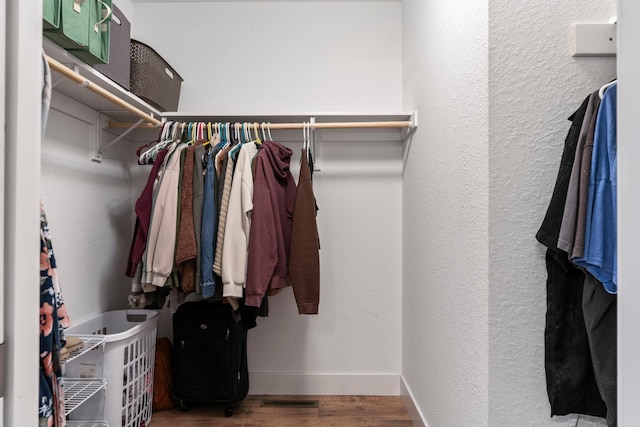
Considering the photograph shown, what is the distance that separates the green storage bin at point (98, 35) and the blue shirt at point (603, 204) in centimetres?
166

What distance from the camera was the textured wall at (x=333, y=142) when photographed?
2375 mm

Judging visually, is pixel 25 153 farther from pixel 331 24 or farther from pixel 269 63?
pixel 331 24

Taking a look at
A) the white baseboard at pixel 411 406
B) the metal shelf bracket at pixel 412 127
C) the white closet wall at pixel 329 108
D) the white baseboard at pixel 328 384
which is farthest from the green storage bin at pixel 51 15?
the white baseboard at pixel 411 406

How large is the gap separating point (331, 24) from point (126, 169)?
1504 mm

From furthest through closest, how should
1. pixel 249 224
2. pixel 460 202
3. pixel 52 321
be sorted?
pixel 249 224
pixel 460 202
pixel 52 321

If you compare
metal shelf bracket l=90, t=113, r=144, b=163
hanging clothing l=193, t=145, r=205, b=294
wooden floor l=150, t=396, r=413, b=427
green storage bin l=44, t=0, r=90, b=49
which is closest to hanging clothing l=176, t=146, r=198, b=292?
hanging clothing l=193, t=145, r=205, b=294

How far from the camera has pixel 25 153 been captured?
1.89ft

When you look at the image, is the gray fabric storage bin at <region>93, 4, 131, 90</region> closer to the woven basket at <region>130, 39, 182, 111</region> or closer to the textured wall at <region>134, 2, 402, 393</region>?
the woven basket at <region>130, 39, 182, 111</region>

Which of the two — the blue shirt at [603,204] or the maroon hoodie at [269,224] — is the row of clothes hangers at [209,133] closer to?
the maroon hoodie at [269,224]

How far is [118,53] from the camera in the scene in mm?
1779

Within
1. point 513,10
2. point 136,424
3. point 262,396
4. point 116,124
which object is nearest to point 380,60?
point 513,10

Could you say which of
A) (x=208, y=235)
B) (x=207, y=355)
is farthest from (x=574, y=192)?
(x=207, y=355)

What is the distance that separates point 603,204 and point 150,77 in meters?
1.99

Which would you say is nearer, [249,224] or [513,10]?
[513,10]
